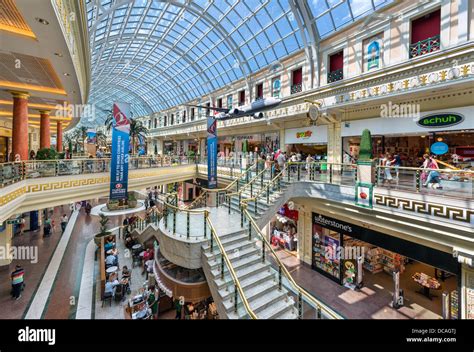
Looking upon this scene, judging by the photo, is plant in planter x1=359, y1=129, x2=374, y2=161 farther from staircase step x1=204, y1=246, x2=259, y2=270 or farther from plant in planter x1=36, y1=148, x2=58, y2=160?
plant in planter x1=36, y1=148, x2=58, y2=160

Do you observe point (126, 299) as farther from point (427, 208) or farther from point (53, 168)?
point (427, 208)

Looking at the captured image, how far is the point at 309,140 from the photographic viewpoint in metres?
14.5

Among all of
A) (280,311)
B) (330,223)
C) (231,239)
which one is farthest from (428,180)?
(231,239)

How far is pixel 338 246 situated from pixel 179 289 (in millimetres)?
7758

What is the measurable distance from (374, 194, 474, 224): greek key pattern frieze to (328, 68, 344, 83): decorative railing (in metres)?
7.47

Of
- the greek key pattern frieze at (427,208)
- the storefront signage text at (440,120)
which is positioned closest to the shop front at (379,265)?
the greek key pattern frieze at (427,208)

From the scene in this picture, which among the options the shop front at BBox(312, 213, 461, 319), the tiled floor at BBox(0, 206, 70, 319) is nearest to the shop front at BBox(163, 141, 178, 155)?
the tiled floor at BBox(0, 206, 70, 319)

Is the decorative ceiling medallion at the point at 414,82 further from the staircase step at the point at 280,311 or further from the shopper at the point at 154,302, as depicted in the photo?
the shopper at the point at 154,302

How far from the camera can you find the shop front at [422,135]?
8930 mm

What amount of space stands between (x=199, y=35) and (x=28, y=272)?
22.6 m

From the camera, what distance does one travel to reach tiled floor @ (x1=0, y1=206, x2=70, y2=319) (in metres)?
9.00

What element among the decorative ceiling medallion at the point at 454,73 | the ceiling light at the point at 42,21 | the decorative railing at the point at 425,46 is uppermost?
the decorative railing at the point at 425,46

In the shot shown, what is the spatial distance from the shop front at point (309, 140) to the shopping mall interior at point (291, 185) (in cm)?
12
